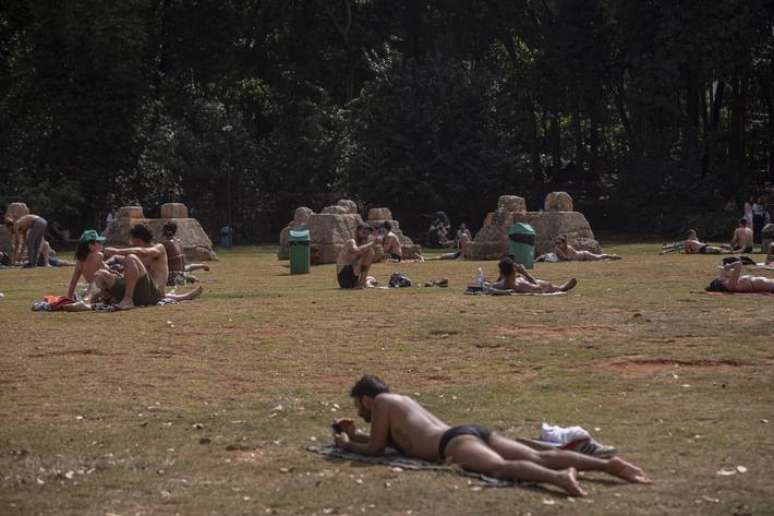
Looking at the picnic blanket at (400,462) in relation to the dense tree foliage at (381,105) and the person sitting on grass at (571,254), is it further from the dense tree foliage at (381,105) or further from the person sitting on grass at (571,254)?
the dense tree foliage at (381,105)

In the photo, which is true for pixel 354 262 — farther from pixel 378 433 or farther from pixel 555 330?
pixel 378 433

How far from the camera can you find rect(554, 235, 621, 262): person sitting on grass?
2844cm

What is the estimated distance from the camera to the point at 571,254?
28594 millimetres

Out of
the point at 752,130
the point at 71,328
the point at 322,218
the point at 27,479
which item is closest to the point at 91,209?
the point at 322,218

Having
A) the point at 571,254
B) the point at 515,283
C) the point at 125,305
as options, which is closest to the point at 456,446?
the point at 125,305

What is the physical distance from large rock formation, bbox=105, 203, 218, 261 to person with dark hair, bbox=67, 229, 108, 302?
13.1 m

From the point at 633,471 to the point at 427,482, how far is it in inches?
47.3

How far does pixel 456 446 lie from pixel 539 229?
2358cm

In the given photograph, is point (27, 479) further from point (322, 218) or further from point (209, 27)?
point (209, 27)

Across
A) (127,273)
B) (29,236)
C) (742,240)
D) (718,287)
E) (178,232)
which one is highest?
(742,240)

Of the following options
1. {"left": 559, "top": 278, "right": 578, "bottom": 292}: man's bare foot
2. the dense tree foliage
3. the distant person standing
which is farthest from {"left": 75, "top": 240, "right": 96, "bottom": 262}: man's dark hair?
the distant person standing

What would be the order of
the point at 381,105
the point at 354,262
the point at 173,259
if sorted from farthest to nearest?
1. the point at 381,105
2. the point at 173,259
3. the point at 354,262

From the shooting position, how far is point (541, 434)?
7898mm

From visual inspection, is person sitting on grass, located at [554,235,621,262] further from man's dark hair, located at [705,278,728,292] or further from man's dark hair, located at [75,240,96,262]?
man's dark hair, located at [75,240,96,262]
